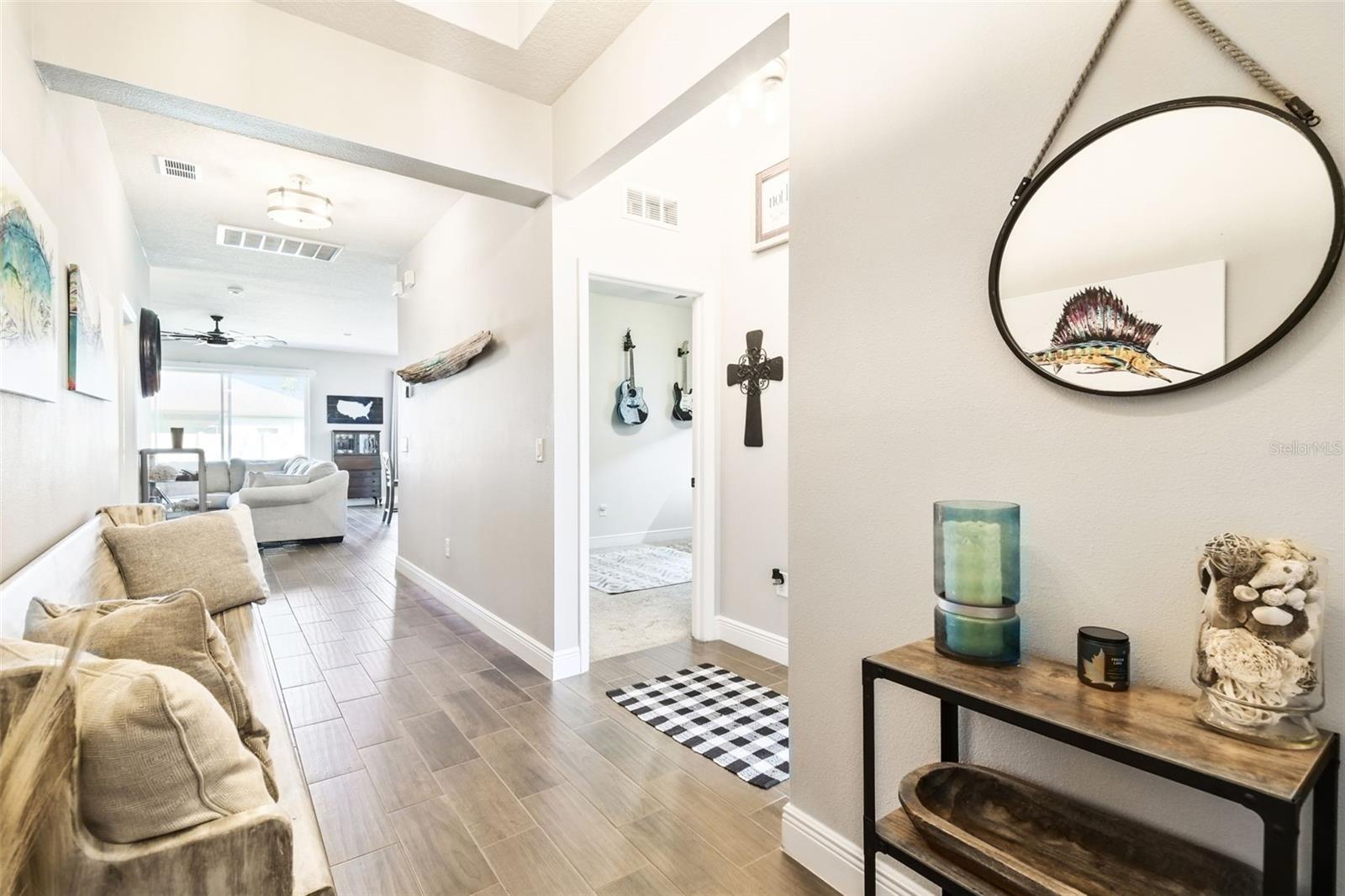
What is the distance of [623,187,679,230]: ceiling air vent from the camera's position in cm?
314

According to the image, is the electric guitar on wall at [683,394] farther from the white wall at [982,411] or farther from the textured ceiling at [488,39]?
the white wall at [982,411]

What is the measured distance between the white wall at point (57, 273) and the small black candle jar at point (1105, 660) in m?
2.37

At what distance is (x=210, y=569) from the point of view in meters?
2.58

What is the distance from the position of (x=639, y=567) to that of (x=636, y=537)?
119 cm

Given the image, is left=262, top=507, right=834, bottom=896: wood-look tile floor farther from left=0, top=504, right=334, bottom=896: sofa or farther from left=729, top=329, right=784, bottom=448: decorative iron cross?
left=729, top=329, right=784, bottom=448: decorative iron cross

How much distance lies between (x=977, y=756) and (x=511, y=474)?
8.51 ft

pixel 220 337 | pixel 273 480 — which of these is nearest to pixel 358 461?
pixel 220 337

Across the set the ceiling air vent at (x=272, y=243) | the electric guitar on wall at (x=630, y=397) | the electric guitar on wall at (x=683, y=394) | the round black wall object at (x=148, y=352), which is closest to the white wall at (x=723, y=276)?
the ceiling air vent at (x=272, y=243)

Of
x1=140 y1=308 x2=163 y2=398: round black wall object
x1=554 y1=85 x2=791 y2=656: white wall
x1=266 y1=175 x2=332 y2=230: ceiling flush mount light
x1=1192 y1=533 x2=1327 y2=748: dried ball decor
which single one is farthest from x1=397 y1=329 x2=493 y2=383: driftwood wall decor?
x1=1192 y1=533 x2=1327 y2=748: dried ball decor

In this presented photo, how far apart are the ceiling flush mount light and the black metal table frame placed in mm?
3992

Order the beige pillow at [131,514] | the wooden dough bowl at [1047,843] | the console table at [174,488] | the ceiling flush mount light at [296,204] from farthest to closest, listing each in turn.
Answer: the console table at [174,488] < the ceiling flush mount light at [296,204] < the beige pillow at [131,514] < the wooden dough bowl at [1047,843]

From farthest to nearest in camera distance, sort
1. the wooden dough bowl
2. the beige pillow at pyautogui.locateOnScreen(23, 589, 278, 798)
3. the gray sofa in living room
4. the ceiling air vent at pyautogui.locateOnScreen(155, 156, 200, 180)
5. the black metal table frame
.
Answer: the gray sofa in living room
the ceiling air vent at pyautogui.locateOnScreen(155, 156, 200, 180)
the beige pillow at pyautogui.locateOnScreen(23, 589, 278, 798)
the wooden dough bowl
the black metal table frame

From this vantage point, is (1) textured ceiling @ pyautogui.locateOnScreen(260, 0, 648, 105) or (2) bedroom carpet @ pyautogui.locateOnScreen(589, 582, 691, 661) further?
(2) bedroom carpet @ pyautogui.locateOnScreen(589, 582, 691, 661)

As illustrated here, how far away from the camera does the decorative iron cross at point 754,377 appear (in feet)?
10.3
